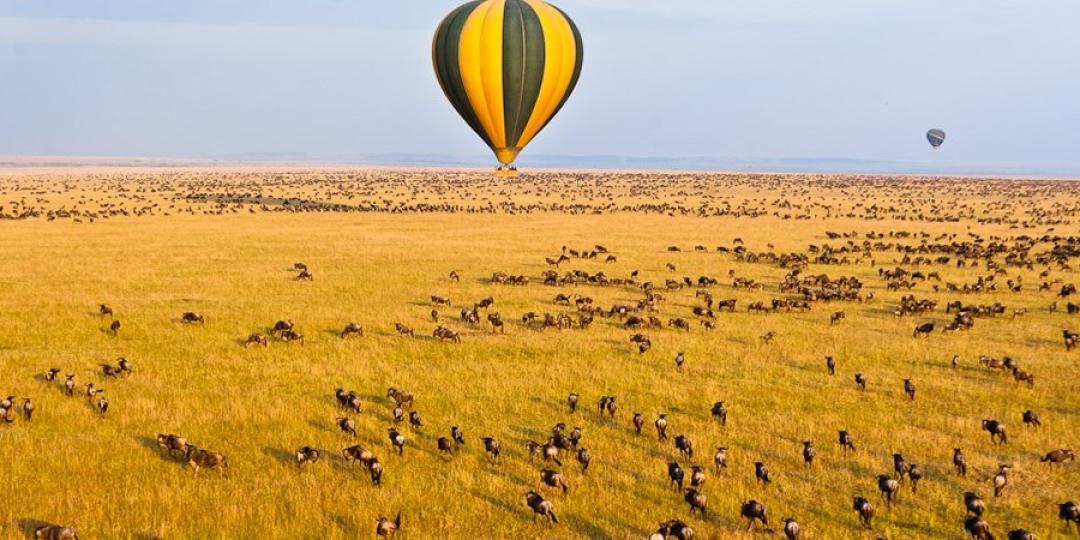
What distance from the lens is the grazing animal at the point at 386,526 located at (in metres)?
12.4

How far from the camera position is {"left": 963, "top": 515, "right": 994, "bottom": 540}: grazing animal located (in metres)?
12.4

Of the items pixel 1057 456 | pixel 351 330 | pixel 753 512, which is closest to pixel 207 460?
pixel 753 512

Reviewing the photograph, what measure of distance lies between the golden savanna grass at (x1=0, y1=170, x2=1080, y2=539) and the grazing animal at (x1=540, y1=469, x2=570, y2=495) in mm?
214

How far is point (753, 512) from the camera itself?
12.9 meters

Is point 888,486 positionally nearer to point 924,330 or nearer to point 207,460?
point 207,460

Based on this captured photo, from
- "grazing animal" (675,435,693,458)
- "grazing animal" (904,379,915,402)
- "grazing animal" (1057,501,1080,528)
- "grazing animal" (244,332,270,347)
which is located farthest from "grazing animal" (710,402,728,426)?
"grazing animal" (244,332,270,347)

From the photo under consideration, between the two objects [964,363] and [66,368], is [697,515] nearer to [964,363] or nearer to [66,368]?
[964,363]

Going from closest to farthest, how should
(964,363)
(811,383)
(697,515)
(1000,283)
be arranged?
(697,515) < (811,383) < (964,363) < (1000,283)

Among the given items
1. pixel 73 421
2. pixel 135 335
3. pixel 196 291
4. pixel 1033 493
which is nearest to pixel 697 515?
pixel 1033 493

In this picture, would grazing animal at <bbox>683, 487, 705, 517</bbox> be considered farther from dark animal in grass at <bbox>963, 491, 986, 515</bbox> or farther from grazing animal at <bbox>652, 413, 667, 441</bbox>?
dark animal in grass at <bbox>963, 491, 986, 515</bbox>

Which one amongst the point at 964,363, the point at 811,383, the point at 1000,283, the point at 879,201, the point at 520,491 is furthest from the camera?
the point at 879,201

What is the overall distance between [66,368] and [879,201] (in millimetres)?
109743

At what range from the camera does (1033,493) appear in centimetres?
1464

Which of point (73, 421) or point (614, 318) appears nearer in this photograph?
point (73, 421)
